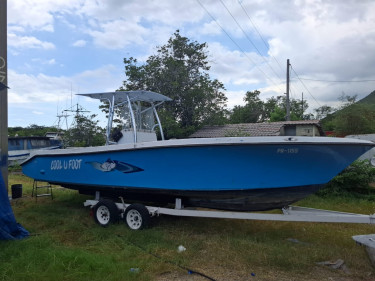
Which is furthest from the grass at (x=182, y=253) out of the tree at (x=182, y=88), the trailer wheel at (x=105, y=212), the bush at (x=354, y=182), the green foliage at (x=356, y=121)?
the green foliage at (x=356, y=121)

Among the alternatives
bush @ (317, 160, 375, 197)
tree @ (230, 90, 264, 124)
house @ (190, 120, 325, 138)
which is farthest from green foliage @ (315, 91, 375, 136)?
bush @ (317, 160, 375, 197)

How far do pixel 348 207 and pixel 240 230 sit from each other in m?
2.87

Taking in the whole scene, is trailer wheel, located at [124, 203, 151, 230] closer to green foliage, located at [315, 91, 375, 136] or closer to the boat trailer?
the boat trailer

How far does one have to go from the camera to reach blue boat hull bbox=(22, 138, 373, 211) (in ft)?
12.8

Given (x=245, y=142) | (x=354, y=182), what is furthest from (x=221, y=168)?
(x=354, y=182)

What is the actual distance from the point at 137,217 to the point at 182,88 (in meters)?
8.40

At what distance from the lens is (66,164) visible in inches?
219

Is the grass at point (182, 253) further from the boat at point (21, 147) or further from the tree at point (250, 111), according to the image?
the tree at point (250, 111)

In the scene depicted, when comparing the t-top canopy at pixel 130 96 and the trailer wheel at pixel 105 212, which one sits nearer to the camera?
the trailer wheel at pixel 105 212

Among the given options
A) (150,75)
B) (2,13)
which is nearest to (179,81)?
(150,75)

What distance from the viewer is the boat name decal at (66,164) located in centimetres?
538

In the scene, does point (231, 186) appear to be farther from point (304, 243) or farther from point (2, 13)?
point (2, 13)

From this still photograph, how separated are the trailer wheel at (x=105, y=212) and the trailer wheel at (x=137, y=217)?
0.25m

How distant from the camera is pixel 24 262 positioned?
339cm
